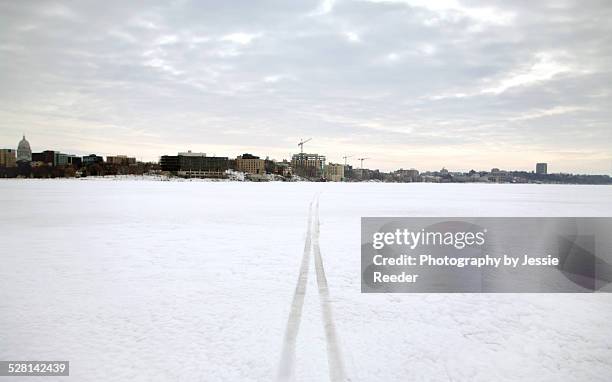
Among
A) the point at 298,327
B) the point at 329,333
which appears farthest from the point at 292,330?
the point at 329,333

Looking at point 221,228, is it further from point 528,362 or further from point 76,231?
point 528,362

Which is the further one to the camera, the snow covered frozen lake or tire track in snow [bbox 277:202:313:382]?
the snow covered frozen lake

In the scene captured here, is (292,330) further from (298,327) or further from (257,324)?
(257,324)

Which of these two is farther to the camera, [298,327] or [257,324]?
[257,324]

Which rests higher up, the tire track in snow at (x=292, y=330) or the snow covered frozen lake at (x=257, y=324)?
the tire track in snow at (x=292, y=330)

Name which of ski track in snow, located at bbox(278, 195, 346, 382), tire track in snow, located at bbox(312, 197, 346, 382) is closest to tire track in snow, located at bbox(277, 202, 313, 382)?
ski track in snow, located at bbox(278, 195, 346, 382)

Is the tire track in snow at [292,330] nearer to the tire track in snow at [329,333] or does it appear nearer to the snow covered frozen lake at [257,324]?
the snow covered frozen lake at [257,324]

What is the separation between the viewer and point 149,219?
2214 centimetres

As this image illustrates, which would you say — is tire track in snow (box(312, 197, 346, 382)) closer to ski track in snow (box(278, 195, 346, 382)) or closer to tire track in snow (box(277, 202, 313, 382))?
ski track in snow (box(278, 195, 346, 382))

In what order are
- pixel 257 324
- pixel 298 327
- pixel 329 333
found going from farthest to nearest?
pixel 257 324, pixel 298 327, pixel 329 333

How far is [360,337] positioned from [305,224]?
14563 mm

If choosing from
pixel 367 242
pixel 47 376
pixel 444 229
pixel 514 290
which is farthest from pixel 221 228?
pixel 47 376

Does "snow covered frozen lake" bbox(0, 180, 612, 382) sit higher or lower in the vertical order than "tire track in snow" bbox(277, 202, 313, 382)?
lower

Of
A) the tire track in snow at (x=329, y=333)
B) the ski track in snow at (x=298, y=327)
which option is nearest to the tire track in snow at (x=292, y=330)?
the ski track in snow at (x=298, y=327)
